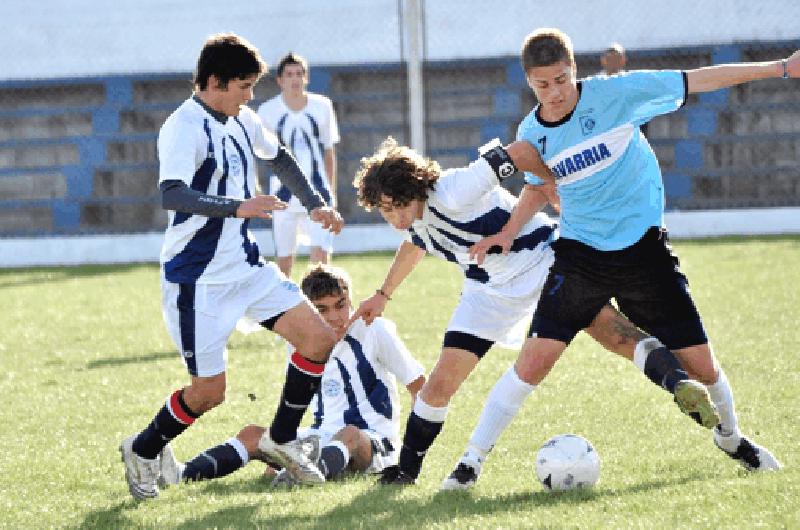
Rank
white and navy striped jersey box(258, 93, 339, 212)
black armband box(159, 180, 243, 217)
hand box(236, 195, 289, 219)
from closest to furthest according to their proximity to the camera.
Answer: hand box(236, 195, 289, 219), black armband box(159, 180, 243, 217), white and navy striped jersey box(258, 93, 339, 212)

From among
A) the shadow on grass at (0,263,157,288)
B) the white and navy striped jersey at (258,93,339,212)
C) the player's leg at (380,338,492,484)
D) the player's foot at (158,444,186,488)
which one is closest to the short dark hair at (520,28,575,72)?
the player's leg at (380,338,492,484)

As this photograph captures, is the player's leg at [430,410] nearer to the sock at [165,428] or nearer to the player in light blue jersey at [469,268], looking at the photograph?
the player in light blue jersey at [469,268]

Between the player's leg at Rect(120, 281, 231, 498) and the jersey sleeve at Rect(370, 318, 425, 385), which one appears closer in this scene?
the player's leg at Rect(120, 281, 231, 498)

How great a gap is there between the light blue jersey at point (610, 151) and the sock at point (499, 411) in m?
0.60

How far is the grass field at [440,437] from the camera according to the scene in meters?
4.53

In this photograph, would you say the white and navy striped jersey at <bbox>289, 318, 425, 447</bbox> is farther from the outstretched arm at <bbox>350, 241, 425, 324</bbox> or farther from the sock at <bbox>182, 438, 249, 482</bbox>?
the sock at <bbox>182, 438, 249, 482</bbox>

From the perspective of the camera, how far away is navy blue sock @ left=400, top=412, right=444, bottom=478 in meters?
5.12

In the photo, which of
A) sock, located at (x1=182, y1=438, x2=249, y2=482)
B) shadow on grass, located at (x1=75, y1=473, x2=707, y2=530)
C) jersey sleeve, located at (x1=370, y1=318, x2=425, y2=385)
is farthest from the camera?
jersey sleeve, located at (x1=370, y1=318, x2=425, y2=385)

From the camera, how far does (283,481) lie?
5344 millimetres

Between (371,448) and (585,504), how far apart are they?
1.23 m

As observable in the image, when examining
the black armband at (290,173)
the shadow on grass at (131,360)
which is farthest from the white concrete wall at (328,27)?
the black armband at (290,173)

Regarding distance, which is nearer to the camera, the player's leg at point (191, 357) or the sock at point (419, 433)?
the sock at point (419, 433)

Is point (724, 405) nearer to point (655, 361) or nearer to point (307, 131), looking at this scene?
point (655, 361)

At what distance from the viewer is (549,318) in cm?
498
